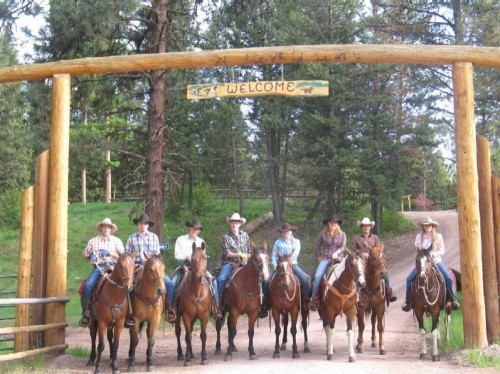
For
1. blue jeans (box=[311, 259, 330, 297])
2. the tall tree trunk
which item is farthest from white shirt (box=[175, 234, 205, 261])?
the tall tree trunk

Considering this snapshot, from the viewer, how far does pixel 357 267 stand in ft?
32.2

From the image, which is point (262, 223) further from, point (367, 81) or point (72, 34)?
point (72, 34)

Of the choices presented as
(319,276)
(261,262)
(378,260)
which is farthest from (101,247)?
(378,260)

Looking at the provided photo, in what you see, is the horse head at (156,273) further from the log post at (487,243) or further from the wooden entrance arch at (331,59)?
the log post at (487,243)

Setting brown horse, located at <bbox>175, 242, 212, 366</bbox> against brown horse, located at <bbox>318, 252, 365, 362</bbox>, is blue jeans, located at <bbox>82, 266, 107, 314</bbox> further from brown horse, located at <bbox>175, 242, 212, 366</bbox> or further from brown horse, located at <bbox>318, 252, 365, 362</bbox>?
brown horse, located at <bbox>318, 252, 365, 362</bbox>

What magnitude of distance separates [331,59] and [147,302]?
5.50m

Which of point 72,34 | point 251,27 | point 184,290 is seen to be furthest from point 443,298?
point 251,27

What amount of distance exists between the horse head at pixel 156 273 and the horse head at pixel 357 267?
326cm

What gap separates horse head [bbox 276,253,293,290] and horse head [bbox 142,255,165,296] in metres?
2.08

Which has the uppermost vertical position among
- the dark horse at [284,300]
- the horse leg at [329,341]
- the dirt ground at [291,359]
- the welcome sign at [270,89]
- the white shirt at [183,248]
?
the welcome sign at [270,89]

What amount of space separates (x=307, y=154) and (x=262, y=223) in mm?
6293

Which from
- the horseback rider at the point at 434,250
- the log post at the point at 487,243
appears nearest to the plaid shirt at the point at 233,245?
the horseback rider at the point at 434,250

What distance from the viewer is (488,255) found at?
35.0 ft

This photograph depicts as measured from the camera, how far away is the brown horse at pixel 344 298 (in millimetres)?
10008
